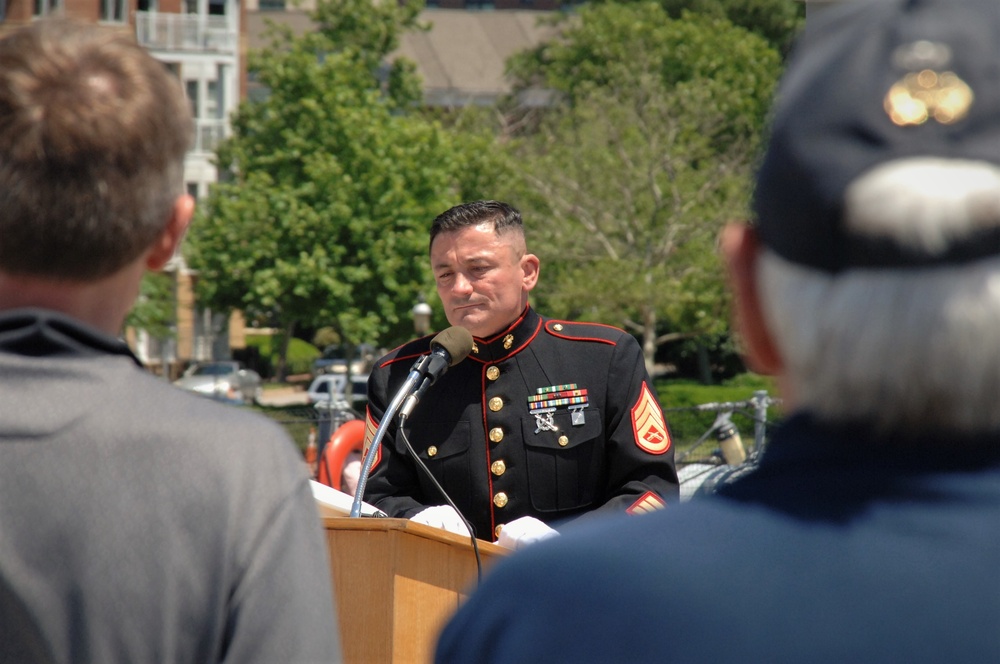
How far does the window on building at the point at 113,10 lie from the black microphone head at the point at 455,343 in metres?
42.7

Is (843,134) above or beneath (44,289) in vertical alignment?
above

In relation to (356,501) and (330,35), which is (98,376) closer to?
(356,501)

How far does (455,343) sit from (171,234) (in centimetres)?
200

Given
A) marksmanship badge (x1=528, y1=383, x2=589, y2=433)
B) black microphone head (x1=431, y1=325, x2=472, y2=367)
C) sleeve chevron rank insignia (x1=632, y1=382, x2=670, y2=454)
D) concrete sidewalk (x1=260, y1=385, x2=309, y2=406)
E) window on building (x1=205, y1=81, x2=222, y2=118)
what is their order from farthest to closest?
1. window on building (x1=205, y1=81, x2=222, y2=118)
2. concrete sidewalk (x1=260, y1=385, x2=309, y2=406)
3. marksmanship badge (x1=528, y1=383, x2=589, y2=433)
4. sleeve chevron rank insignia (x1=632, y1=382, x2=670, y2=454)
5. black microphone head (x1=431, y1=325, x2=472, y2=367)

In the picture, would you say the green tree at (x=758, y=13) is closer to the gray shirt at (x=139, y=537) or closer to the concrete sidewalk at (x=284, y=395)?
the concrete sidewalk at (x=284, y=395)

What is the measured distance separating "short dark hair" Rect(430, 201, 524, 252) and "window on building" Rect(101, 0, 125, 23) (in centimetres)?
4214

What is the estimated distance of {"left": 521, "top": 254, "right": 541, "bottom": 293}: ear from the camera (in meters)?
4.20

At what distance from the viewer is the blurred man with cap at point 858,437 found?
3.35 feet

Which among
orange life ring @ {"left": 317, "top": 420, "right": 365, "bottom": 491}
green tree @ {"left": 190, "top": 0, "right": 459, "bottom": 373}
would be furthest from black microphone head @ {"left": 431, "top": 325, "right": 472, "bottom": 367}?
green tree @ {"left": 190, "top": 0, "right": 459, "bottom": 373}

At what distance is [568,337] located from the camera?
4.20m

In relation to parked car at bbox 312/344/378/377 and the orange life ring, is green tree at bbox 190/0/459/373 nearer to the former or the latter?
parked car at bbox 312/344/378/377

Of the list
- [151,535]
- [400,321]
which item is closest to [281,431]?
[151,535]

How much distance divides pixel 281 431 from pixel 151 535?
200 mm

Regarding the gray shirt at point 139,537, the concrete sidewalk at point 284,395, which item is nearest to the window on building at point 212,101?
the concrete sidewalk at point 284,395
